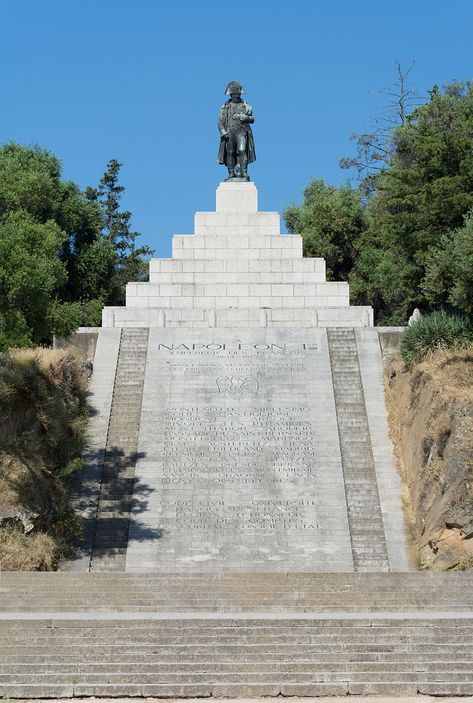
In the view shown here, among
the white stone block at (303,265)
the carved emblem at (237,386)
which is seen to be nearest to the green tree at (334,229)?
the white stone block at (303,265)

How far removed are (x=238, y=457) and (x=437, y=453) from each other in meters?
4.27

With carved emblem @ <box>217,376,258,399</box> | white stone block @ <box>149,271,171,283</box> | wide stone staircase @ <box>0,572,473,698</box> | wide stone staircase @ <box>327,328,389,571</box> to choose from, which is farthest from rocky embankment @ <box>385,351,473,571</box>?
white stone block @ <box>149,271,171,283</box>

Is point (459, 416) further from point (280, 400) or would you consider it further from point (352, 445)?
point (280, 400)

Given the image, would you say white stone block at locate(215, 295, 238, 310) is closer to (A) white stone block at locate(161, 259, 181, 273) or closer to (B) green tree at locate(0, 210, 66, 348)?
(A) white stone block at locate(161, 259, 181, 273)

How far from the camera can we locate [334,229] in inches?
1796

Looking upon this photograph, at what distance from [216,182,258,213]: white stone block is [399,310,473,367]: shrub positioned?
8.99m

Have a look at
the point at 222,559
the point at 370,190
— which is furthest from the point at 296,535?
the point at 370,190

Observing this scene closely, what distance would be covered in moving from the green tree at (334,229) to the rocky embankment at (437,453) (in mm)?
17635

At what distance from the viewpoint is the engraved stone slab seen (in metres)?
23.3

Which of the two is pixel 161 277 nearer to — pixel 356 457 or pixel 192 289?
pixel 192 289

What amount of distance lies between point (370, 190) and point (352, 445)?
2793 centimetres

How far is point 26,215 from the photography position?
121 feet

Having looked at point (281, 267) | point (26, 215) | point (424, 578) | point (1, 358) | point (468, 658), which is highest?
point (26, 215)

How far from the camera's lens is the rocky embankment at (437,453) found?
2195 cm
